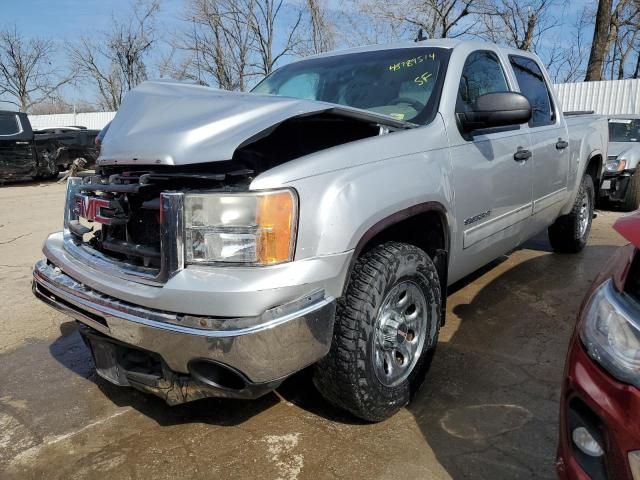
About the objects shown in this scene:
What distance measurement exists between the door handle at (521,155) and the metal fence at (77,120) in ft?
80.2

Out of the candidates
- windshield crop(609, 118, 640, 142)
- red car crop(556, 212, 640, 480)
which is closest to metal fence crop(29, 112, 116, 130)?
windshield crop(609, 118, 640, 142)

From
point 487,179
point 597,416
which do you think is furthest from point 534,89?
point 597,416

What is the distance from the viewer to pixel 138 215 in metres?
2.48

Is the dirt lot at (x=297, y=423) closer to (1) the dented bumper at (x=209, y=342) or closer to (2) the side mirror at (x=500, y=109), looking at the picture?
(1) the dented bumper at (x=209, y=342)

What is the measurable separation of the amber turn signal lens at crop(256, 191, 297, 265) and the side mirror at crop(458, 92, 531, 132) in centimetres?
146

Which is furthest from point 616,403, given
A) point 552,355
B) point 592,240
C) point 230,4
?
A: point 230,4

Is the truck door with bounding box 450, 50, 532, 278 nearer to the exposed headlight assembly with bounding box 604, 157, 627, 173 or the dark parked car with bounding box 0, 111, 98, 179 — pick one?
the exposed headlight assembly with bounding box 604, 157, 627, 173

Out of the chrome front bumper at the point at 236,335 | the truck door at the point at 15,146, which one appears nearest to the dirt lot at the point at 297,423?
the chrome front bumper at the point at 236,335

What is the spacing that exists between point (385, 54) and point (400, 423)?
2314mm

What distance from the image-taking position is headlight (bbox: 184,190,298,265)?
2.01 metres

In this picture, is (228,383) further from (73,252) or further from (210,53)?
(210,53)

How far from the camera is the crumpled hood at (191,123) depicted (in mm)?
2141

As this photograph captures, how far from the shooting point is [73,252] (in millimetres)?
2650

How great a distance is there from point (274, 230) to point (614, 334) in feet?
3.81
